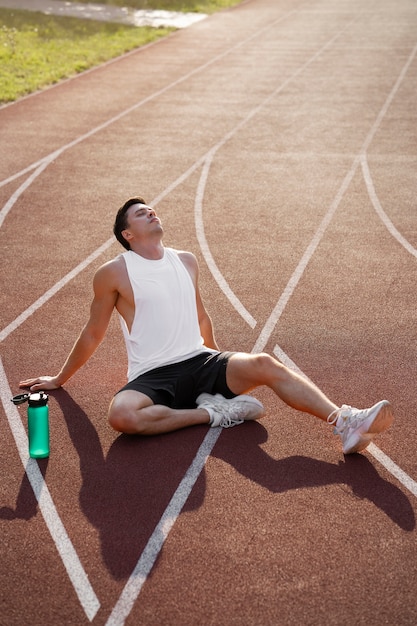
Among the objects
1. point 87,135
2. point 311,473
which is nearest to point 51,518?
point 311,473

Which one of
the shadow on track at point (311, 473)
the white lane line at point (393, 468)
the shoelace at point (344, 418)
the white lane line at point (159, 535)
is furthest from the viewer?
the shoelace at point (344, 418)

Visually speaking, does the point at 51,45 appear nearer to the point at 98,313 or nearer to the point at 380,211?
the point at 380,211

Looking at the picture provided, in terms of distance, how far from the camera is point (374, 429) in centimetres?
580

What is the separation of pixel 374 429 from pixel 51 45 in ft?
66.9

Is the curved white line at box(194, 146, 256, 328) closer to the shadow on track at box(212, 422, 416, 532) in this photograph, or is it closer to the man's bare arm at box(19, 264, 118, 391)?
the man's bare arm at box(19, 264, 118, 391)

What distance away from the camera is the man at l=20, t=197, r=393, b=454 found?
20.0 feet

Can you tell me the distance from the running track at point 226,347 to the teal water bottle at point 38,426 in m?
0.13

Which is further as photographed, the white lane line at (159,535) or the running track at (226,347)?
the running track at (226,347)

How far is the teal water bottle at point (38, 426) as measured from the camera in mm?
5863

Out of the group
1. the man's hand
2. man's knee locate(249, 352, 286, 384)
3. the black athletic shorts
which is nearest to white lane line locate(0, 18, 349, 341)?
the man's hand

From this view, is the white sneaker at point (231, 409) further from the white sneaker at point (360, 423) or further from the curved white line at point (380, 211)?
the curved white line at point (380, 211)

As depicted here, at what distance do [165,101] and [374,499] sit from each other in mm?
13855

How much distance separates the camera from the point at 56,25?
27.1 meters

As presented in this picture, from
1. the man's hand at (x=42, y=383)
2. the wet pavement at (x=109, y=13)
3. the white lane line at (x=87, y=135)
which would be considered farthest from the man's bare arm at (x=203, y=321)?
the wet pavement at (x=109, y=13)
